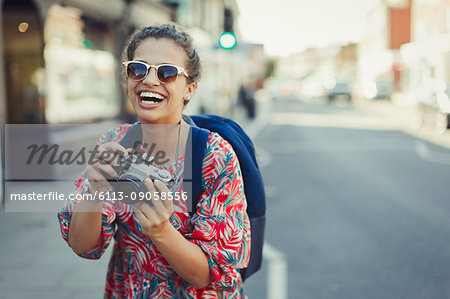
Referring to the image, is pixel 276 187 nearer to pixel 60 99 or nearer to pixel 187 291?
pixel 60 99

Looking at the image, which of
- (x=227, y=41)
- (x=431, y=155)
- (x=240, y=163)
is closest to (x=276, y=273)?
(x=240, y=163)

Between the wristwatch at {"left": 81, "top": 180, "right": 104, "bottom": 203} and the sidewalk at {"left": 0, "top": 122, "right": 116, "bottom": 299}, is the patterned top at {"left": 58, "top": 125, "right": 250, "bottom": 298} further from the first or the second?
the sidewalk at {"left": 0, "top": 122, "right": 116, "bottom": 299}

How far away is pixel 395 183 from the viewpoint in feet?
29.9

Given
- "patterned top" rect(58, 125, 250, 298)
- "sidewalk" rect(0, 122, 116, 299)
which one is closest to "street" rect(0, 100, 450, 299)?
"sidewalk" rect(0, 122, 116, 299)

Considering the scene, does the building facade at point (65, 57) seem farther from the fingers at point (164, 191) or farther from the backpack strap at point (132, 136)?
the fingers at point (164, 191)

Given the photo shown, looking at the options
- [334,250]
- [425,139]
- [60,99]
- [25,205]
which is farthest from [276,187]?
[425,139]

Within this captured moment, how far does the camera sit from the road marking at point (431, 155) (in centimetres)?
1156

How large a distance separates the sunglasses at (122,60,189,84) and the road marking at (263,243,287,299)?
296cm

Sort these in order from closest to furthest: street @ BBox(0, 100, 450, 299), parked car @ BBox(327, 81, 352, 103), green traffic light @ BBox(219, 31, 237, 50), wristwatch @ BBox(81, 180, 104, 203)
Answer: wristwatch @ BBox(81, 180, 104, 203) < street @ BBox(0, 100, 450, 299) < green traffic light @ BBox(219, 31, 237, 50) < parked car @ BBox(327, 81, 352, 103)

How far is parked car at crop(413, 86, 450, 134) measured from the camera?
16.8 m

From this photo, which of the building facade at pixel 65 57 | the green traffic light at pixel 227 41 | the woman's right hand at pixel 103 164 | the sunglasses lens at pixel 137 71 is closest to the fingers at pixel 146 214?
the woman's right hand at pixel 103 164

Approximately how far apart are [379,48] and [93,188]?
64.7 m

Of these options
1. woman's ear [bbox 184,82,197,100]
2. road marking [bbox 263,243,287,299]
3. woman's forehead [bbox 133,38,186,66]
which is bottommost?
road marking [bbox 263,243,287,299]

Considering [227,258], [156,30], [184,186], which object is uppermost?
[156,30]
